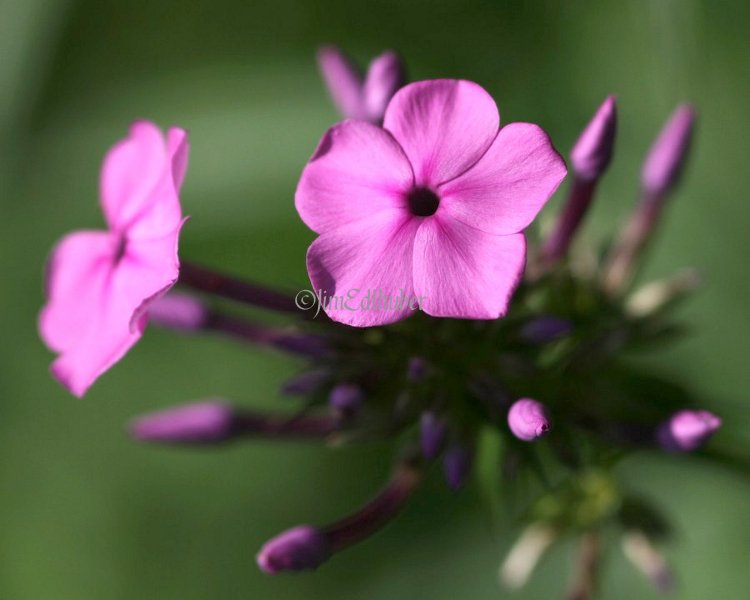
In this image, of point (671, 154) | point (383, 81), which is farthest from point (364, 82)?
point (671, 154)

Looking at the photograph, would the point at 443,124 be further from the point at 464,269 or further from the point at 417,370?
the point at 417,370

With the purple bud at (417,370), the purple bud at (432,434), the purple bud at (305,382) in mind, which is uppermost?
the purple bud at (417,370)

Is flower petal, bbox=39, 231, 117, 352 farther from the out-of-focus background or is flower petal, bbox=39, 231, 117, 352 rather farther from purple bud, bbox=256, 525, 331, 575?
the out-of-focus background

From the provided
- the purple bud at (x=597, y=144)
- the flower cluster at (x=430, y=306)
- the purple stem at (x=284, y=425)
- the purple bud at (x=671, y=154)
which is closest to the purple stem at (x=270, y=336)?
the flower cluster at (x=430, y=306)

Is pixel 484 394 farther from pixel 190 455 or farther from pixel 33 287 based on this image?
pixel 33 287

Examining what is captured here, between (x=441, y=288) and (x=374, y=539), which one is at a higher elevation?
(x=441, y=288)

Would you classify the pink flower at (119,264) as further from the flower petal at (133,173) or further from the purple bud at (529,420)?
the purple bud at (529,420)

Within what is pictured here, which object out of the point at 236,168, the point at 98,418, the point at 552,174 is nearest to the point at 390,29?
the point at 236,168

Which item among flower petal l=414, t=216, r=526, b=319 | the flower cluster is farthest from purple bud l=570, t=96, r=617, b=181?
flower petal l=414, t=216, r=526, b=319
